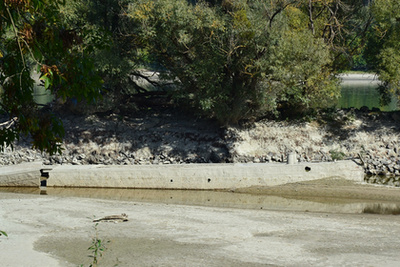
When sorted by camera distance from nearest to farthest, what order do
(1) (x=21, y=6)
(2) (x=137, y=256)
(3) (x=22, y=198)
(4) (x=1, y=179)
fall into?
(1) (x=21, y=6), (2) (x=137, y=256), (3) (x=22, y=198), (4) (x=1, y=179)

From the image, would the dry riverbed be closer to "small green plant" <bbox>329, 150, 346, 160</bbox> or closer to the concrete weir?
the concrete weir

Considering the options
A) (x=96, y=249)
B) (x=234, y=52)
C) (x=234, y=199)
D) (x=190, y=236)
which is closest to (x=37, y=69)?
(x=96, y=249)

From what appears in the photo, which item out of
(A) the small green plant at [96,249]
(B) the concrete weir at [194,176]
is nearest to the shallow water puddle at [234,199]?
(B) the concrete weir at [194,176]

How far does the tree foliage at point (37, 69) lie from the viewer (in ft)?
27.1

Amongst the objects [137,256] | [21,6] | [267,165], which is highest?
[21,6]

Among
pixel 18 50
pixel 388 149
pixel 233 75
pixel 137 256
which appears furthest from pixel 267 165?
pixel 18 50

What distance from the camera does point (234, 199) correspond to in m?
25.6

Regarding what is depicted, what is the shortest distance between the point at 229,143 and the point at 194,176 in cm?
552

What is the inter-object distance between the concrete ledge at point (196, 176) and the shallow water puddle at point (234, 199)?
0.42 meters

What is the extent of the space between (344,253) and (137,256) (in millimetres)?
5304

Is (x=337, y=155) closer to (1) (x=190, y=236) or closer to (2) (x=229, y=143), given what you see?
(2) (x=229, y=143)

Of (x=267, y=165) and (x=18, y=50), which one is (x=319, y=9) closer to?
(x=267, y=165)

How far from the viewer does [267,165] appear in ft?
91.2

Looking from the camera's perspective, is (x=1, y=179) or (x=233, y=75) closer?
(x=1, y=179)
